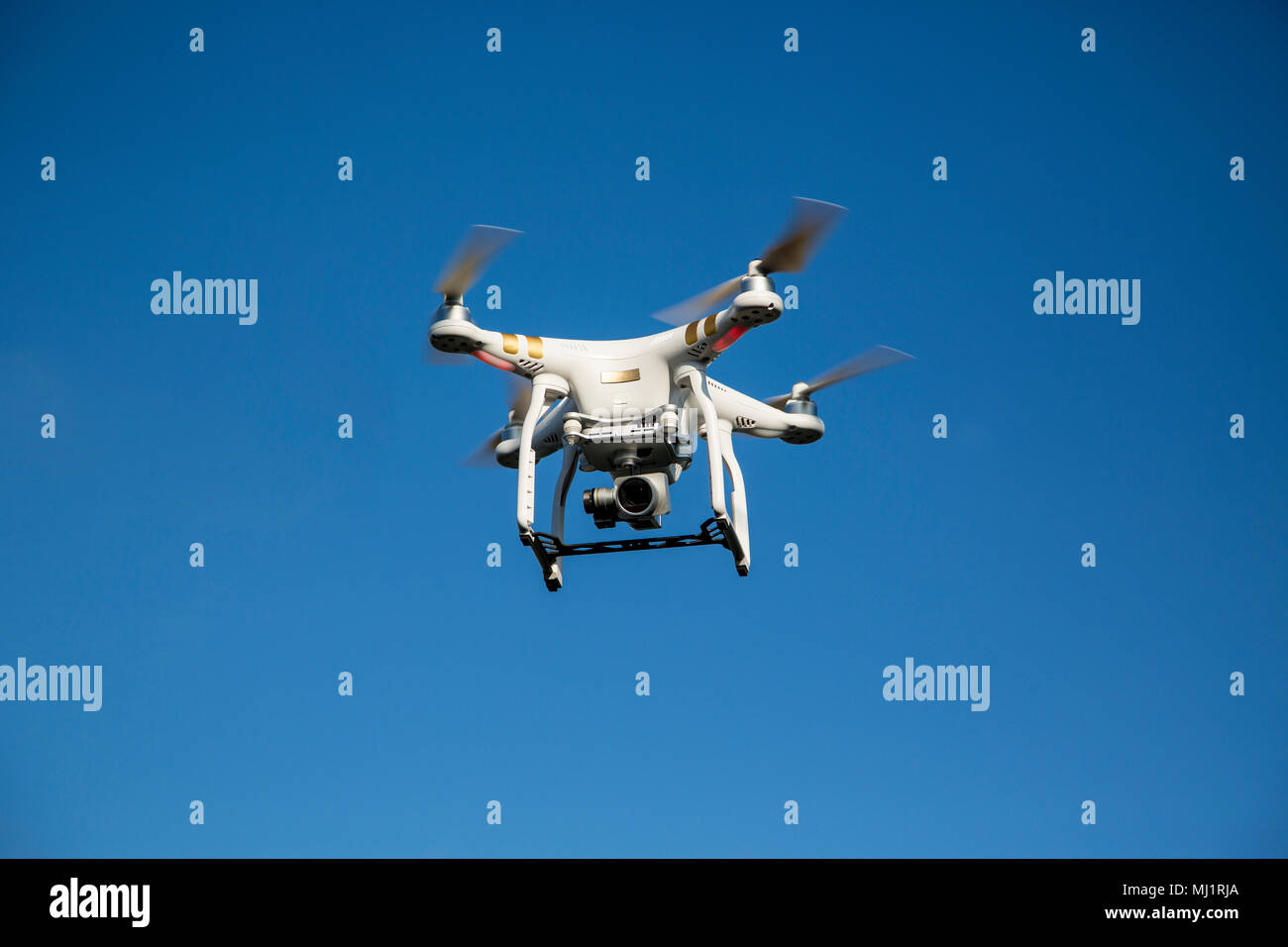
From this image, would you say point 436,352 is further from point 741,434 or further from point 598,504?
point 741,434

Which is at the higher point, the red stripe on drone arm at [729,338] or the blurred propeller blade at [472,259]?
the blurred propeller blade at [472,259]

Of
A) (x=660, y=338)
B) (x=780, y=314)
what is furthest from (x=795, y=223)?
(x=660, y=338)

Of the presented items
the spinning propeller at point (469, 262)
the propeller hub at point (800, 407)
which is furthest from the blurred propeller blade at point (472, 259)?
the propeller hub at point (800, 407)

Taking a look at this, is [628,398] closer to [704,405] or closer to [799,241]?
[704,405]

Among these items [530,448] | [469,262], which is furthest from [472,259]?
[530,448]

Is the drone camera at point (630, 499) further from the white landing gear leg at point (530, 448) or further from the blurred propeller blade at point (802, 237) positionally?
the blurred propeller blade at point (802, 237)

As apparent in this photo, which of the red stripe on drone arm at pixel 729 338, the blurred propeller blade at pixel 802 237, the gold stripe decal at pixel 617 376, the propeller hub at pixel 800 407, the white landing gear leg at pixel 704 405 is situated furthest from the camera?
the propeller hub at pixel 800 407
